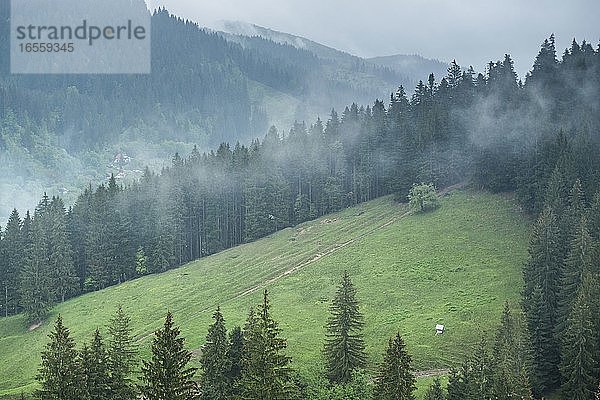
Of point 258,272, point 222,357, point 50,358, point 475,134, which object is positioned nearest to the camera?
point 50,358

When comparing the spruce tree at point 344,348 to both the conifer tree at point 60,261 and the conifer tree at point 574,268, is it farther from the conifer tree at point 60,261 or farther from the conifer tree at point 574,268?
the conifer tree at point 60,261

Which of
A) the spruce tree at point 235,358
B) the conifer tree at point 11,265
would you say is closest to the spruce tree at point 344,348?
the spruce tree at point 235,358

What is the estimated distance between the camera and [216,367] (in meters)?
48.5

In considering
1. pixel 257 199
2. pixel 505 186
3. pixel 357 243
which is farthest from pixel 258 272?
pixel 505 186

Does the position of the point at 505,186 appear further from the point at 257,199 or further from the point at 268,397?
the point at 268,397

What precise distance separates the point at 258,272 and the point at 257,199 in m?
29.8

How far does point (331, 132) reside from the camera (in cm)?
14612

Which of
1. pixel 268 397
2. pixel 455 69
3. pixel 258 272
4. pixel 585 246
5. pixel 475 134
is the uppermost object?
pixel 455 69

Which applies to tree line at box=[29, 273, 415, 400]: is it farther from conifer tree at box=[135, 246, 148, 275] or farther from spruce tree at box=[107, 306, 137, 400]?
conifer tree at box=[135, 246, 148, 275]

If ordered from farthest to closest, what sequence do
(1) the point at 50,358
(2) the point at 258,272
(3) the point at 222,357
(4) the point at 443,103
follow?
(4) the point at 443,103 < (2) the point at 258,272 < (3) the point at 222,357 < (1) the point at 50,358

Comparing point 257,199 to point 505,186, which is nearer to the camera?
point 505,186

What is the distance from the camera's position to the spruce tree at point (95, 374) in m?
40.6

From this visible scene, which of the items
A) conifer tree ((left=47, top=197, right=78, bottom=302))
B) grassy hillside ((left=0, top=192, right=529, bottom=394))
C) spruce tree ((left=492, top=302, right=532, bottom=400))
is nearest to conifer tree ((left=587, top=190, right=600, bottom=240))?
grassy hillside ((left=0, top=192, right=529, bottom=394))

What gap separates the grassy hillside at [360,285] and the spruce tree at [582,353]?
1470 centimetres
